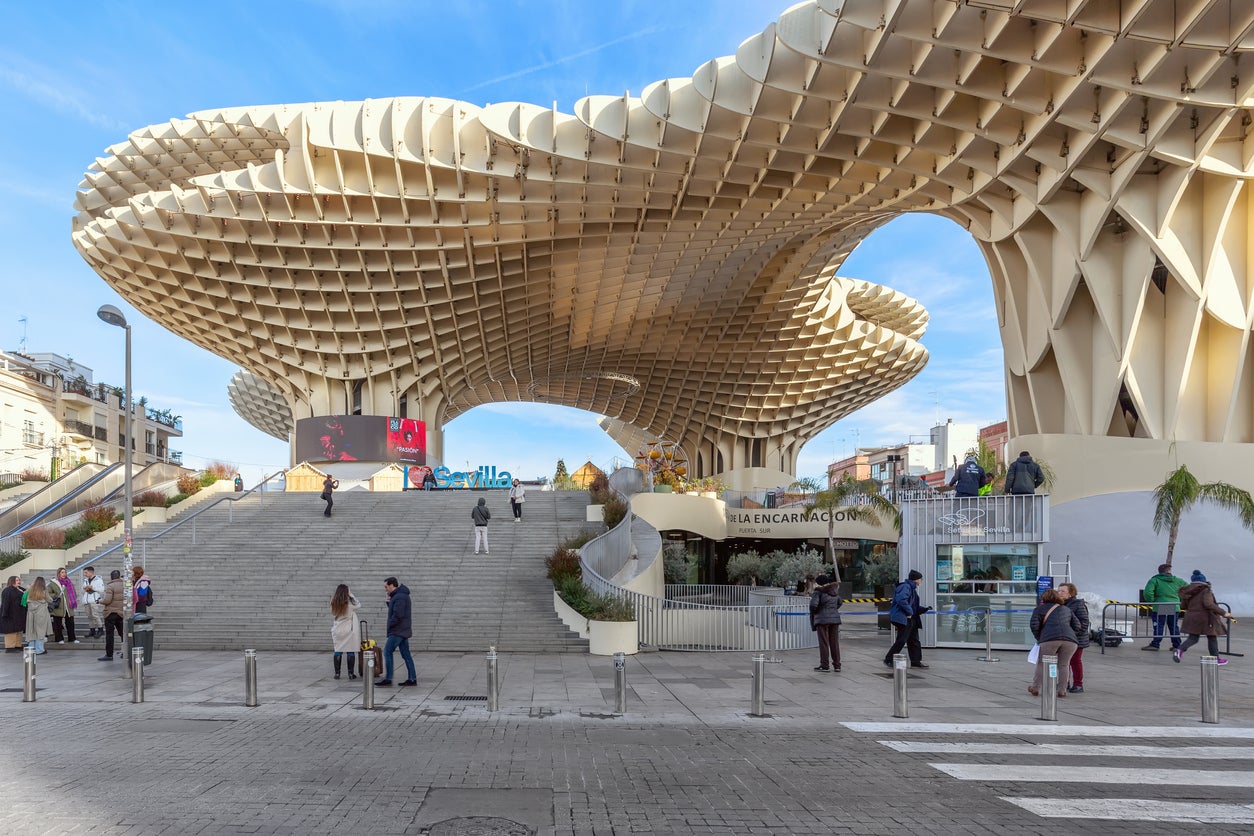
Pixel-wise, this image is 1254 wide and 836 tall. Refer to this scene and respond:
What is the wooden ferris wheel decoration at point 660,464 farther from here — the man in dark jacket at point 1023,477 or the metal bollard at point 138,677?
the metal bollard at point 138,677

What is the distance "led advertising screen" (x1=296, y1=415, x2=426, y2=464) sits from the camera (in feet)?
151

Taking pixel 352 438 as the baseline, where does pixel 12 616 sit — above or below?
below

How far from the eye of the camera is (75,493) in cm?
2589

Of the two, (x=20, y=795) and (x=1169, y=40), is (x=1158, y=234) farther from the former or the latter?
(x=20, y=795)

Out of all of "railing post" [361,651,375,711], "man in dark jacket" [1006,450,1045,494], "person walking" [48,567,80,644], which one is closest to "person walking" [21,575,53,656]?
"person walking" [48,567,80,644]

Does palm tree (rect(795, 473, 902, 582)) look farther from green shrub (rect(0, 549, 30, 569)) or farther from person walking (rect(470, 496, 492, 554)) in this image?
green shrub (rect(0, 549, 30, 569))

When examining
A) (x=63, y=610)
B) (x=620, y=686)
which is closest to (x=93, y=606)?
(x=63, y=610)

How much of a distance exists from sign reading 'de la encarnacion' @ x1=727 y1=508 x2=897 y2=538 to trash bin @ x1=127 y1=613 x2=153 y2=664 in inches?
1201

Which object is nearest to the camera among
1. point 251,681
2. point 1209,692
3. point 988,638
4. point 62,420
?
point 1209,692

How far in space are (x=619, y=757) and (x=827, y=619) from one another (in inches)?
273

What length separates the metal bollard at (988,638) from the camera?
1628 cm

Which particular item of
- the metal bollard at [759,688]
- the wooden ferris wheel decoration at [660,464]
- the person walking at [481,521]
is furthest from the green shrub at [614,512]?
the metal bollard at [759,688]

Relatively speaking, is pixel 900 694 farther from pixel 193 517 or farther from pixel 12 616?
pixel 193 517

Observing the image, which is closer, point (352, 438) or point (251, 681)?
point (251, 681)
